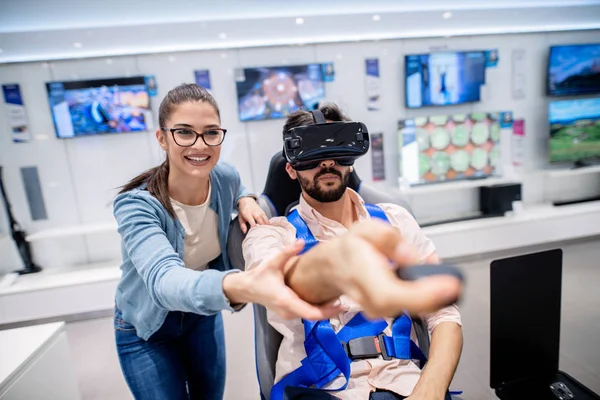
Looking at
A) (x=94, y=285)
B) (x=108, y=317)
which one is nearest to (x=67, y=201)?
(x=94, y=285)

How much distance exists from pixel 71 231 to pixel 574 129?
17.7 ft

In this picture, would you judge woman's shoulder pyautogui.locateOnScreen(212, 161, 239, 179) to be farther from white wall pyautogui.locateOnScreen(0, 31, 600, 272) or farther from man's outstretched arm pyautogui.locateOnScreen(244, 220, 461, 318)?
white wall pyautogui.locateOnScreen(0, 31, 600, 272)

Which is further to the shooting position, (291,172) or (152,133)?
(152,133)

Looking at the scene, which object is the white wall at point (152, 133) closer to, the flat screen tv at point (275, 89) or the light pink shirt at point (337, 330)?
the flat screen tv at point (275, 89)

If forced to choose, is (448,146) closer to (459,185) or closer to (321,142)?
(459,185)

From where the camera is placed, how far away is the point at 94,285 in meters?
2.85

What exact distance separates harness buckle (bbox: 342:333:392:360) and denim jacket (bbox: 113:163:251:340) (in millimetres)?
490

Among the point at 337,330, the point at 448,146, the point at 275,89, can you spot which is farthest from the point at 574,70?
the point at 337,330

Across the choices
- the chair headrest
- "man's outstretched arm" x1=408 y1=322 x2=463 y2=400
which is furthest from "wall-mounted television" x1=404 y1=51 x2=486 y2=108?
"man's outstretched arm" x1=408 y1=322 x2=463 y2=400

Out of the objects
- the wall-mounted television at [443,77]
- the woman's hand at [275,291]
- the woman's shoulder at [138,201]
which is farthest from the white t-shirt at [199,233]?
the wall-mounted television at [443,77]

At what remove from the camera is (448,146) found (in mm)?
3539

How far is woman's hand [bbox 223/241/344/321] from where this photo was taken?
0.49m

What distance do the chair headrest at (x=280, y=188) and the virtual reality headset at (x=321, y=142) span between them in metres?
0.23

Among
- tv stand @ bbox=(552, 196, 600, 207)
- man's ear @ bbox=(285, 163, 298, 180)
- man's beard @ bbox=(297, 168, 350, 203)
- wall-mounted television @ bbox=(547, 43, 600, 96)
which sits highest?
wall-mounted television @ bbox=(547, 43, 600, 96)
